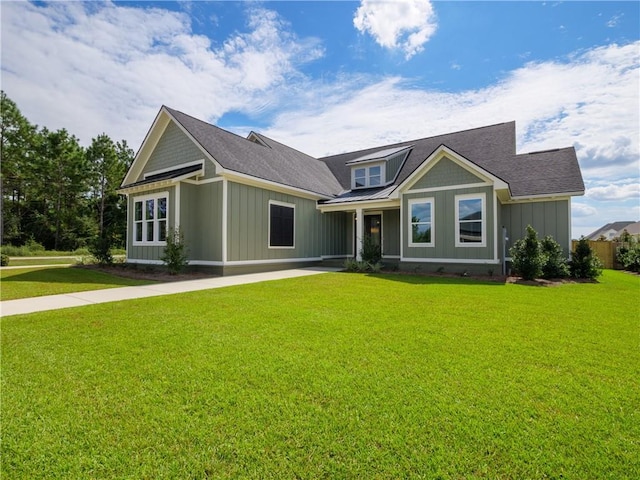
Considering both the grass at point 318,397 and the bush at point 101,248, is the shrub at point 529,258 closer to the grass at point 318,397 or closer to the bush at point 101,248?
the grass at point 318,397

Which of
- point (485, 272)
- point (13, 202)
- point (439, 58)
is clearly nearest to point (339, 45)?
point (439, 58)

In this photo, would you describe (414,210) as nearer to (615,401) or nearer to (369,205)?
(369,205)

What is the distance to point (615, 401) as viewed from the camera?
8.30 ft

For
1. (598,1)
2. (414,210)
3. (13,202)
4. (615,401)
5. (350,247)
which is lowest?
(615,401)

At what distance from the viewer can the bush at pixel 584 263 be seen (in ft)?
35.2

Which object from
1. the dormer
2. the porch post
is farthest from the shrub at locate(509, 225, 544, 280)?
the dormer

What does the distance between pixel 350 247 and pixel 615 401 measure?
1464 centimetres

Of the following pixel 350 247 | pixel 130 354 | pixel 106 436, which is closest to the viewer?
pixel 106 436

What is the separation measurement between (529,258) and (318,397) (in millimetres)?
10224

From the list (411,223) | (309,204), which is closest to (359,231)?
(411,223)

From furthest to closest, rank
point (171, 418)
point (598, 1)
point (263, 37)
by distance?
point (263, 37) → point (598, 1) → point (171, 418)

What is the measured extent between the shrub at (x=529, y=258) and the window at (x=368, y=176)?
7.56 metres

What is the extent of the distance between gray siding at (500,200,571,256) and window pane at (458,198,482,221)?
317cm

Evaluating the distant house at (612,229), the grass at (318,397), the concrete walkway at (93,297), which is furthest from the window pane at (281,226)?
the distant house at (612,229)
